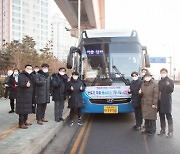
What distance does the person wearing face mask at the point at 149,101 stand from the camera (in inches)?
295

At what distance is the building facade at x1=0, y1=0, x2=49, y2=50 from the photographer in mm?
104688

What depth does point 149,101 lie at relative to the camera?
7547mm

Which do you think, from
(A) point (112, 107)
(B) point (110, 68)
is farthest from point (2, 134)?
(B) point (110, 68)

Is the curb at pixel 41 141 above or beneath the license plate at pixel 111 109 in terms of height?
beneath

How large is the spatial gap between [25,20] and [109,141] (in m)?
112

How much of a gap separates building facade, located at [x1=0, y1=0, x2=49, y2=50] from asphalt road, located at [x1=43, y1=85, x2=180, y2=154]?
96.7 m

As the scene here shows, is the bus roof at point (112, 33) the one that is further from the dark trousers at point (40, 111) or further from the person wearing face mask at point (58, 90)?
the dark trousers at point (40, 111)

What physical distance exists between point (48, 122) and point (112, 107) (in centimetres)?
204

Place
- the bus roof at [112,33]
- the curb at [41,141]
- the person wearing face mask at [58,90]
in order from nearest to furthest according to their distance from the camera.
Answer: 1. the curb at [41,141]
2. the person wearing face mask at [58,90]
3. the bus roof at [112,33]

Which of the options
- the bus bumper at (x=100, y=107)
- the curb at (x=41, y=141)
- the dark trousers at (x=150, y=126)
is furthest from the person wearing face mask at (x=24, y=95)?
the dark trousers at (x=150, y=126)

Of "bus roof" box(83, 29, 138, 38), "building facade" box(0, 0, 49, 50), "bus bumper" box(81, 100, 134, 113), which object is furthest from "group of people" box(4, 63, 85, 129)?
"building facade" box(0, 0, 49, 50)

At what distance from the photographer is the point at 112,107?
9.26 meters

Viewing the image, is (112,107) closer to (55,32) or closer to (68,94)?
(68,94)

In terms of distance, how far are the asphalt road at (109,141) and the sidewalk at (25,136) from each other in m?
0.21
